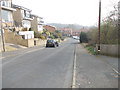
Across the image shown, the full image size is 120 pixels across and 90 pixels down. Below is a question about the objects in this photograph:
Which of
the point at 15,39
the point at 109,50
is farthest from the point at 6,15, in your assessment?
the point at 109,50

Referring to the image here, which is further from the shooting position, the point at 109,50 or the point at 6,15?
the point at 6,15

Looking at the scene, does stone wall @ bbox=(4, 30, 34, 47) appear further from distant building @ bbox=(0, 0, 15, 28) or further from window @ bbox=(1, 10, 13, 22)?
window @ bbox=(1, 10, 13, 22)

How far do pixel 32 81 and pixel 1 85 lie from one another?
1.17 metres

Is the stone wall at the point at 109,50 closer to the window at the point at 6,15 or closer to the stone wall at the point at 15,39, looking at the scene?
the stone wall at the point at 15,39

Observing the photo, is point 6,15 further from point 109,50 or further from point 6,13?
point 109,50

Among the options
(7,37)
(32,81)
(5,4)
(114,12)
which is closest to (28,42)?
(7,37)

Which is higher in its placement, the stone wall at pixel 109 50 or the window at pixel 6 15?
the window at pixel 6 15

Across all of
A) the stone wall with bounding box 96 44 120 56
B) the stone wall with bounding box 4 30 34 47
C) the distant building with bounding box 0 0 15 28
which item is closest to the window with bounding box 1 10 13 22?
the distant building with bounding box 0 0 15 28

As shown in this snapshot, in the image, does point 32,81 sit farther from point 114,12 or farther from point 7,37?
point 7,37

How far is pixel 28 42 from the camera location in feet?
82.9

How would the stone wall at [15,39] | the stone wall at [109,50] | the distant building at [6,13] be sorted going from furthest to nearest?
the distant building at [6,13] → the stone wall at [15,39] → the stone wall at [109,50]

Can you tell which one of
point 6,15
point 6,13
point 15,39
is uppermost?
point 6,13

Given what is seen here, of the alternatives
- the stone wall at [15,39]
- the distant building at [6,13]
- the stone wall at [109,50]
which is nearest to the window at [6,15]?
the distant building at [6,13]

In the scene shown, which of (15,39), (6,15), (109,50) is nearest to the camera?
(109,50)
